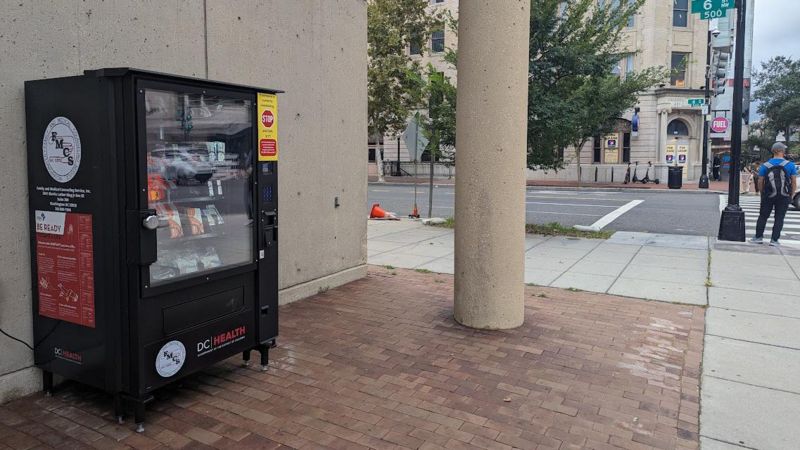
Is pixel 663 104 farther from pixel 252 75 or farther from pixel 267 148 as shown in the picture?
pixel 267 148

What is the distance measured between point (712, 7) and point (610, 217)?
6405 mm

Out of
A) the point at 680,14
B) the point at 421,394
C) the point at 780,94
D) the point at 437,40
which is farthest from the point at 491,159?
the point at 780,94

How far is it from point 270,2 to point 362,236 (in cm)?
310

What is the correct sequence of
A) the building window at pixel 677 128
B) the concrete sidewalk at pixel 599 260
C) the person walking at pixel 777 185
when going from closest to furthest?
the concrete sidewalk at pixel 599 260 < the person walking at pixel 777 185 < the building window at pixel 677 128

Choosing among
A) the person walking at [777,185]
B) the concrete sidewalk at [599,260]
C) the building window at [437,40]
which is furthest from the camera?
the building window at [437,40]

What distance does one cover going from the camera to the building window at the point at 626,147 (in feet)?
125

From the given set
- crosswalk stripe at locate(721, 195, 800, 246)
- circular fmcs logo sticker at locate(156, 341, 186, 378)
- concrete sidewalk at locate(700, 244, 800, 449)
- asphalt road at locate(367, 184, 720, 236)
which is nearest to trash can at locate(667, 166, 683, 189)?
asphalt road at locate(367, 184, 720, 236)

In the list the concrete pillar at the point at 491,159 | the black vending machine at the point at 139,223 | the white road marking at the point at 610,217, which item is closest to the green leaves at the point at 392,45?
the white road marking at the point at 610,217

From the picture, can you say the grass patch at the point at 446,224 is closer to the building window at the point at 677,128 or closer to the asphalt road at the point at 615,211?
the asphalt road at the point at 615,211

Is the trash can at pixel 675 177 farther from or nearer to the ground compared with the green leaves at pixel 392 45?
nearer to the ground

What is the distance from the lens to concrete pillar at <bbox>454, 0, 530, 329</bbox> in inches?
216

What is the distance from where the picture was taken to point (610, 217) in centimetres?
1675

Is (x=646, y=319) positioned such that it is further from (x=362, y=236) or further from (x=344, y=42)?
(x=344, y=42)

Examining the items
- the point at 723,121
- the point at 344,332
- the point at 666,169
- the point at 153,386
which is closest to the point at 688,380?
the point at 344,332
